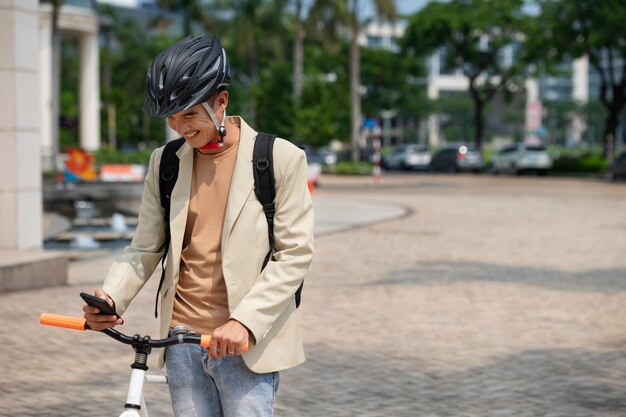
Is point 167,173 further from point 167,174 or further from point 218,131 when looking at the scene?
point 218,131

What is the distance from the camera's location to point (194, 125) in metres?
2.97

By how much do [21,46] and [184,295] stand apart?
356 inches

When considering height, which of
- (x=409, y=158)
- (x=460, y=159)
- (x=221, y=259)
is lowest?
(x=409, y=158)

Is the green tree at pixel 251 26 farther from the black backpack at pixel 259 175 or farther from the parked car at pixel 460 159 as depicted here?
the black backpack at pixel 259 175

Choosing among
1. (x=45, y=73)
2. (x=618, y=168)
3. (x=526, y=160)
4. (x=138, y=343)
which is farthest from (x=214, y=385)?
(x=45, y=73)

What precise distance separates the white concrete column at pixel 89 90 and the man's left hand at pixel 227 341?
56.8 metres

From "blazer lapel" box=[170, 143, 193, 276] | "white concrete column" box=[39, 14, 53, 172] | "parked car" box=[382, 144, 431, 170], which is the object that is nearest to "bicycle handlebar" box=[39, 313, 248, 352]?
"blazer lapel" box=[170, 143, 193, 276]

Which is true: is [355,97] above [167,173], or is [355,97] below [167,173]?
above

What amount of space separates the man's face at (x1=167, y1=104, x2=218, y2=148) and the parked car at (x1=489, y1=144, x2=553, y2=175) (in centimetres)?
4701

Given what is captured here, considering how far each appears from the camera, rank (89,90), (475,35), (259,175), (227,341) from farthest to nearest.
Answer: (475,35)
(89,90)
(259,175)
(227,341)

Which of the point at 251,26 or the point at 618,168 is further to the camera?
the point at 251,26

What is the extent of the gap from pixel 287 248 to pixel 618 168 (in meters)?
38.8

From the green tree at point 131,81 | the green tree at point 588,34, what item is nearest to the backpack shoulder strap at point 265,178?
the green tree at point 588,34

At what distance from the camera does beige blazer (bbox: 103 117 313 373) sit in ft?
9.91
